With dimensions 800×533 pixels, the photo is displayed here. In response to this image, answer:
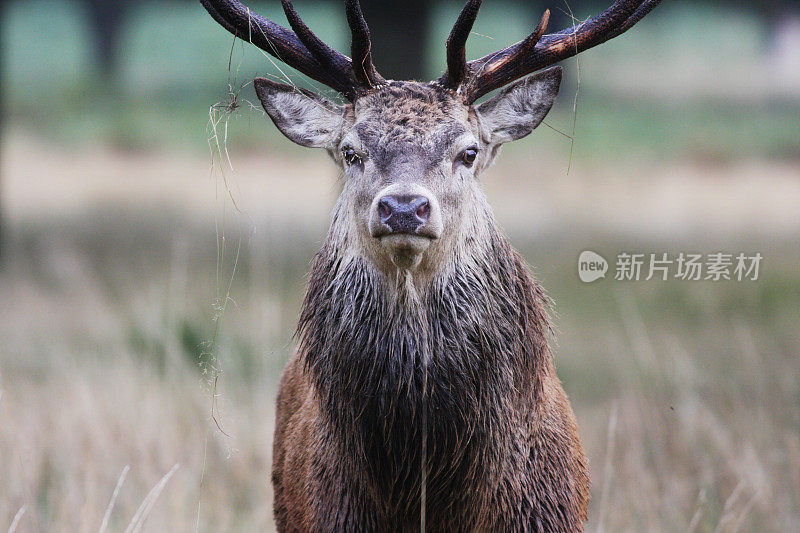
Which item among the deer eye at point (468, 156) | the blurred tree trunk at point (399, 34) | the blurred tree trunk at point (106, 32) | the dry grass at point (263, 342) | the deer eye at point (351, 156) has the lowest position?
the dry grass at point (263, 342)

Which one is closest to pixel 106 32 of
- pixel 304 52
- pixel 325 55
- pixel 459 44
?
pixel 304 52

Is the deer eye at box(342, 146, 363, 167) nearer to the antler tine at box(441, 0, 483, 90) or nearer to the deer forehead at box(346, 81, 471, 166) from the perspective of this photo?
the deer forehead at box(346, 81, 471, 166)

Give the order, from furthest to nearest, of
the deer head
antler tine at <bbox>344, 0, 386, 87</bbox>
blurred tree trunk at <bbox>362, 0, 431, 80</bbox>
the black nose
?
blurred tree trunk at <bbox>362, 0, 431, 80</bbox> < antler tine at <bbox>344, 0, 386, 87</bbox> < the deer head < the black nose

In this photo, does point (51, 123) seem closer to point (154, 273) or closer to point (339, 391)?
point (154, 273)

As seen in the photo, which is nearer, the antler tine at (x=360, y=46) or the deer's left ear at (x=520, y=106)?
the antler tine at (x=360, y=46)

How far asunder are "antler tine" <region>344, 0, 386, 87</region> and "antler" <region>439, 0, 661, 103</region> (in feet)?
1.05

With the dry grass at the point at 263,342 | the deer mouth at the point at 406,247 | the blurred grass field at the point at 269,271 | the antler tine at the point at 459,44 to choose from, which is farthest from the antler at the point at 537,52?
the dry grass at the point at 263,342

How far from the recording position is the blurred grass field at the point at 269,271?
20.3 feet

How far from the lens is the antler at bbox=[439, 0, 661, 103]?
418 cm

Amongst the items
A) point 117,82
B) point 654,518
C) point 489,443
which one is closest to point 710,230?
point 654,518

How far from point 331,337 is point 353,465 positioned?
563mm

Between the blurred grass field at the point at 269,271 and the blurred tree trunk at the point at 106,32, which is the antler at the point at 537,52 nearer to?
the blurred grass field at the point at 269,271

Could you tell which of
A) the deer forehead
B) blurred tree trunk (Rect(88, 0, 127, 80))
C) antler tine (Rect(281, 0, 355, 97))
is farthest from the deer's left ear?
blurred tree trunk (Rect(88, 0, 127, 80))

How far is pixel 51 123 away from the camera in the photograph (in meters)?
15.5
